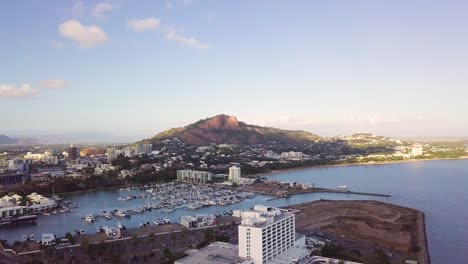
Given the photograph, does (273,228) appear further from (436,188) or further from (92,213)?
(436,188)

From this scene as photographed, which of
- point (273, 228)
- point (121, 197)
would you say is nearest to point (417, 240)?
point (273, 228)

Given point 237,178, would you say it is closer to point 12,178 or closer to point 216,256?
point 12,178

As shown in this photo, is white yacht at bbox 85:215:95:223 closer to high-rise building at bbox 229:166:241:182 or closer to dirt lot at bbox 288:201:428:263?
dirt lot at bbox 288:201:428:263

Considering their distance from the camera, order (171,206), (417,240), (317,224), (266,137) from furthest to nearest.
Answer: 1. (266,137)
2. (171,206)
3. (317,224)
4. (417,240)

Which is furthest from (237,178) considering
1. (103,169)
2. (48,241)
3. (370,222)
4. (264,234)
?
(264,234)

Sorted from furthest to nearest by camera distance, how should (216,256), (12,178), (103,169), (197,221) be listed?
(103,169), (12,178), (197,221), (216,256)
